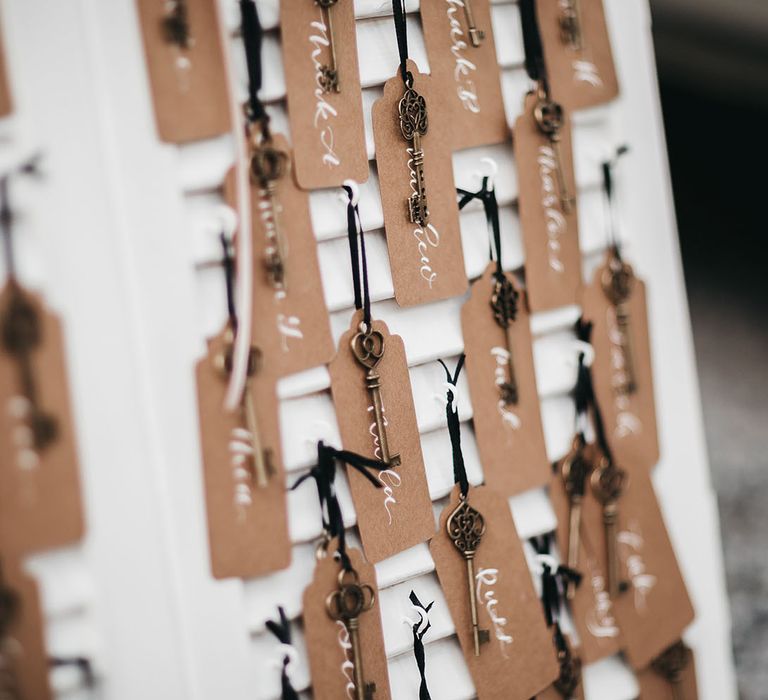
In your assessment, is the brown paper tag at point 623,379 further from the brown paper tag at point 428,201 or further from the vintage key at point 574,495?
the brown paper tag at point 428,201

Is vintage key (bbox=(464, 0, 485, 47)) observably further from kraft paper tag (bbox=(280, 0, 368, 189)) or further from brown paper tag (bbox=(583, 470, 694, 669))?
brown paper tag (bbox=(583, 470, 694, 669))

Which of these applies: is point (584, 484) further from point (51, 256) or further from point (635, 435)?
point (51, 256)

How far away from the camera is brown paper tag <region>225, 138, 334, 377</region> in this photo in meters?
0.68

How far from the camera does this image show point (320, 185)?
27.6 inches

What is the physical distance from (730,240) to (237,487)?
9.62 feet

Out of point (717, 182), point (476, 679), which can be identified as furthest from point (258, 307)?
point (717, 182)

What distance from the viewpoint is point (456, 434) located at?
30.5 inches

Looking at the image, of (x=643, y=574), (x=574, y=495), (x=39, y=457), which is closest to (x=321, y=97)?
(x=39, y=457)

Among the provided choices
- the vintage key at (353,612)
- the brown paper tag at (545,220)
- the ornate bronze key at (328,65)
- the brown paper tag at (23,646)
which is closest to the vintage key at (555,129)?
the brown paper tag at (545,220)

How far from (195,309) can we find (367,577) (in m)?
0.28

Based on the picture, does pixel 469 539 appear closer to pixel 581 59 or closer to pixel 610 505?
pixel 610 505

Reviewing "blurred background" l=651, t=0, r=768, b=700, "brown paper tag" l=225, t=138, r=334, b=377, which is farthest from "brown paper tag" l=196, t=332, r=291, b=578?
"blurred background" l=651, t=0, r=768, b=700

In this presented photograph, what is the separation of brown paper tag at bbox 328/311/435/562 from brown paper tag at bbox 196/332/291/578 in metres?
0.07

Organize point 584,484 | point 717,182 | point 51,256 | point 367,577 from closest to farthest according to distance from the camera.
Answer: point 51,256, point 367,577, point 584,484, point 717,182
